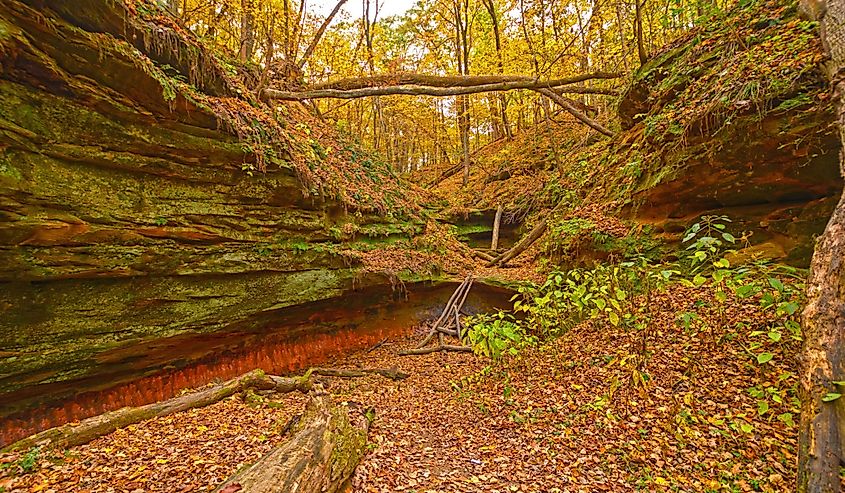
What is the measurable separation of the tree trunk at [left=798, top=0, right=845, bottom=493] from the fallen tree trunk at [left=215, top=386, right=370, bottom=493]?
152 inches

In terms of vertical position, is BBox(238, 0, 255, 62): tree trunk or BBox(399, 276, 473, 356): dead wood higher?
BBox(238, 0, 255, 62): tree trunk

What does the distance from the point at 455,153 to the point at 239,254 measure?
19.5 m

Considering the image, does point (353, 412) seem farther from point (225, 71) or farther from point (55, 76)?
point (225, 71)

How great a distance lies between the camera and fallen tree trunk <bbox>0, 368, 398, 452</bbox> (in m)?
3.70

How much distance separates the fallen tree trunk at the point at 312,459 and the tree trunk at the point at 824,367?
152 inches

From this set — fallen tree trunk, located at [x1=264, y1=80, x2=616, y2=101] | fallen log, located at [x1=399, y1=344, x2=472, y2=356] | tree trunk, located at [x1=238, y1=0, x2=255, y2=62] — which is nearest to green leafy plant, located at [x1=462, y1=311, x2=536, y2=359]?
fallen log, located at [x1=399, y1=344, x2=472, y2=356]

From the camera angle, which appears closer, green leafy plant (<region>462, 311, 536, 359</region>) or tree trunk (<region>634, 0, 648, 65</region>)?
green leafy plant (<region>462, 311, 536, 359</region>)

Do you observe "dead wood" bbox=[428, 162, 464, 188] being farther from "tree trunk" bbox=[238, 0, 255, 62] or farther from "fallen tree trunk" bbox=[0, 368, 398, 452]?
"fallen tree trunk" bbox=[0, 368, 398, 452]

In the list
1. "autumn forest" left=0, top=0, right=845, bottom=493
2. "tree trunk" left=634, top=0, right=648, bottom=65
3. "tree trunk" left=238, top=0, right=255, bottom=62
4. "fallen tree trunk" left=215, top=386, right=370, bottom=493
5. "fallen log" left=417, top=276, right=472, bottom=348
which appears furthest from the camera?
"fallen log" left=417, top=276, right=472, bottom=348

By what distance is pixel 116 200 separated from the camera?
212 inches

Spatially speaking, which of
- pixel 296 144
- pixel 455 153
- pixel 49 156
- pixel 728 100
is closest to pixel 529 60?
pixel 728 100

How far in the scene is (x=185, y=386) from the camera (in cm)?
670

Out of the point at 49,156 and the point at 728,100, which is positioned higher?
the point at 728,100

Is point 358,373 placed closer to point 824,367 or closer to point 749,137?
point 824,367
